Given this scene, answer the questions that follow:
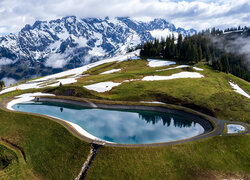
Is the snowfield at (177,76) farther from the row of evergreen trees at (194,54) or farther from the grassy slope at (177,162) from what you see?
the grassy slope at (177,162)

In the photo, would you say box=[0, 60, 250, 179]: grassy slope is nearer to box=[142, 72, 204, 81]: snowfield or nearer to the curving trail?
the curving trail

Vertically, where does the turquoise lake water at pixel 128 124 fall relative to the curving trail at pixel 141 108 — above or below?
below

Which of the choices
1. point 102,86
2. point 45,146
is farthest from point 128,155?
point 102,86

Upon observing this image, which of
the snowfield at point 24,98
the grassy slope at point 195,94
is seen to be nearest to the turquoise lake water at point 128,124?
the snowfield at point 24,98

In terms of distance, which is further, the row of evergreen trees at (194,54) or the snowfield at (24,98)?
the row of evergreen trees at (194,54)

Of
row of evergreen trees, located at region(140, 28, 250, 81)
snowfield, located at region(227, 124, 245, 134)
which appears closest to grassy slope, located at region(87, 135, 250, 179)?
snowfield, located at region(227, 124, 245, 134)

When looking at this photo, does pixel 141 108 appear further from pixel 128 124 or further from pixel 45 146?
pixel 45 146

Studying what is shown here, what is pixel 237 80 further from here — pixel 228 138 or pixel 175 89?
pixel 228 138
